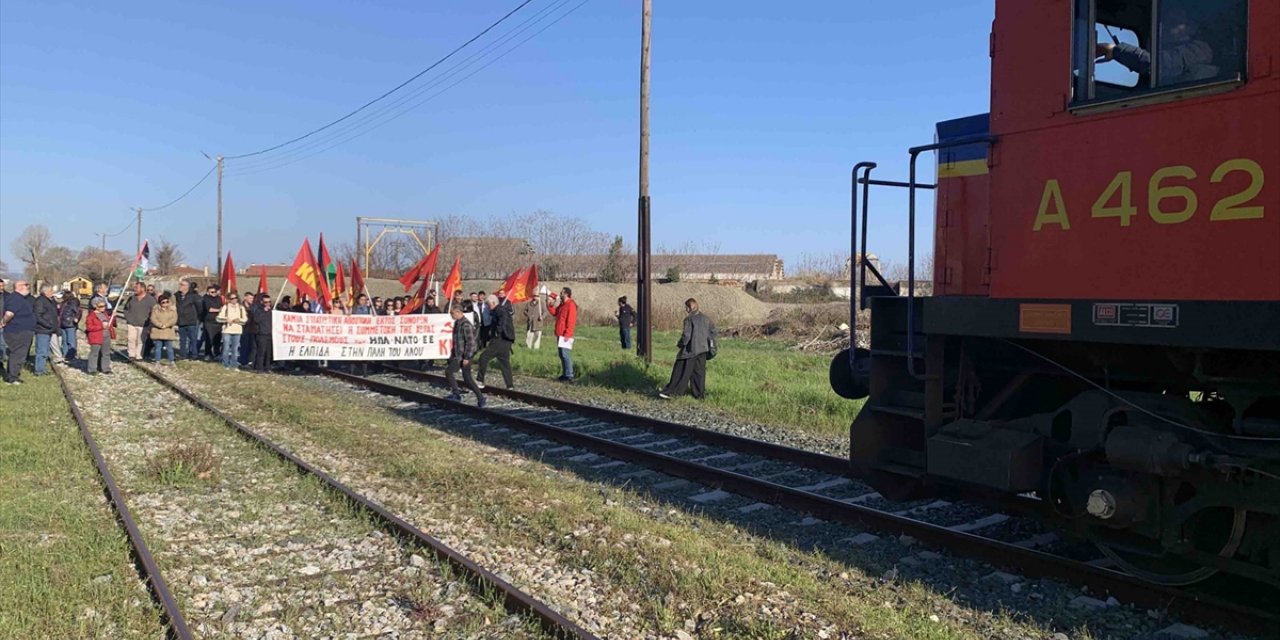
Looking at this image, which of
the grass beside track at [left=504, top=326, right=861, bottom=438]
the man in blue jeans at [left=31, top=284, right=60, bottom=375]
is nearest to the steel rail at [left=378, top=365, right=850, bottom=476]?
the grass beside track at [left=504, top=326, right=861, bottom=438]

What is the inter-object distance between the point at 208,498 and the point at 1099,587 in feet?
24.2

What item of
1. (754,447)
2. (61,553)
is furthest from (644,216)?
(61,553)

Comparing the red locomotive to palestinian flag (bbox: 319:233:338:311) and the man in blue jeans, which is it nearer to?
palestinian flag (bbox: 319:233:338:311)

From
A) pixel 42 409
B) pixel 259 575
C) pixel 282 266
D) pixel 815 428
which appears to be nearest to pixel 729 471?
pixel 815 428

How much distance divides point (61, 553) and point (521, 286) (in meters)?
14.7

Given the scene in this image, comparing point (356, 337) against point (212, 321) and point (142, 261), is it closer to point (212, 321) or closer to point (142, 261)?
point (212, 321)

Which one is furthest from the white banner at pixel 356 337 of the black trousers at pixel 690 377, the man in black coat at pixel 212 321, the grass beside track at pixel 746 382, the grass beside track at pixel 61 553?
the grass beside track at pixel 61 553

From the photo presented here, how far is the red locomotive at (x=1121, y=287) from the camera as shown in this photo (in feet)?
14.4

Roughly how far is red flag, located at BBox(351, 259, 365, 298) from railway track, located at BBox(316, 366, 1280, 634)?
806 centimetres

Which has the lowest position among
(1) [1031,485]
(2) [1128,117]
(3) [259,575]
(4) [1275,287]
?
(3) [259,575]

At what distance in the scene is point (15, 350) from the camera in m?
16.5

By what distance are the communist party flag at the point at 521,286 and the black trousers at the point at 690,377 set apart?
602 centimetres

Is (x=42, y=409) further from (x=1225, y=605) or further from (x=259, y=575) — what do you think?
(x=1225, y=605)

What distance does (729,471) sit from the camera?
8.84 meters
